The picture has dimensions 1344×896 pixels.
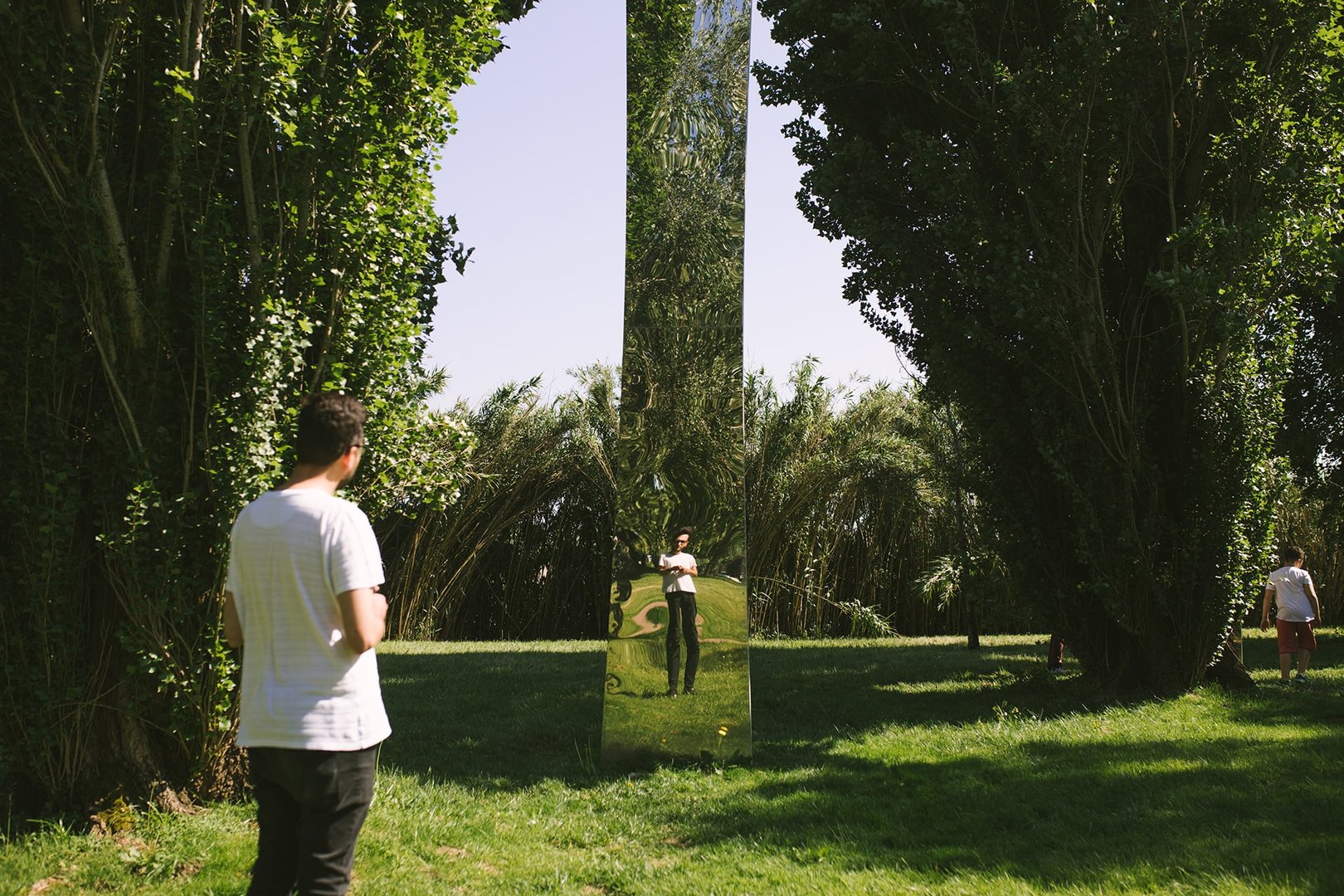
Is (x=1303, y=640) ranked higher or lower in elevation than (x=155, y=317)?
lower

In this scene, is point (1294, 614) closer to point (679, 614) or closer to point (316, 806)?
point (679, 614)

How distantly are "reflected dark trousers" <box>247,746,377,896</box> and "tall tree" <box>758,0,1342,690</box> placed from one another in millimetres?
6239

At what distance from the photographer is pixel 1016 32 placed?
26.1 ft

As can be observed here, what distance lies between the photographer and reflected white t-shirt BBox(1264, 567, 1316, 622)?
8.68 m

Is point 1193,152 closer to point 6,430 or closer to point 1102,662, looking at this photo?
point 1102,662

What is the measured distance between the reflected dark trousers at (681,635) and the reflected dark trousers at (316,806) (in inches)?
130

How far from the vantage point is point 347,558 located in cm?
220

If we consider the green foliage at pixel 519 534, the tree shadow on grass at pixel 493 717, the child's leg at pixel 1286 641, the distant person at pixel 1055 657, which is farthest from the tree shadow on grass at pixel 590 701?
the green foliage at pixel 519 534

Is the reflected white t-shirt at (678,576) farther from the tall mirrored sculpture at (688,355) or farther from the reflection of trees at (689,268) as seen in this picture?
the reflection of trees at (689,268)

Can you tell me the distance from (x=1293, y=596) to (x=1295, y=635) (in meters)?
0.35

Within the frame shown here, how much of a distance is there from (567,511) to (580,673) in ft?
20.3

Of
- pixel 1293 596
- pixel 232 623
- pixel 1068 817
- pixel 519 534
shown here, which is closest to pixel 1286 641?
pixel 1293 596

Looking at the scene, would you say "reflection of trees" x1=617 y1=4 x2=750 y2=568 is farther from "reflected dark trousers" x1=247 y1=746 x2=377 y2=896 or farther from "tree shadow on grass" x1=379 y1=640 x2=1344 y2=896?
"reflected dark trousers" x1=247 y1=746 x2=377 y2=896

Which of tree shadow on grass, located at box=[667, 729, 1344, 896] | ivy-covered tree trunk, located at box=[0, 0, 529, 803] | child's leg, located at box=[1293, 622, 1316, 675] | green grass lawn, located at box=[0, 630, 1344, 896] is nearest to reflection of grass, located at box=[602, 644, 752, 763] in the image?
green grass lawn, located at box=[0, 630, 1344, 896]
